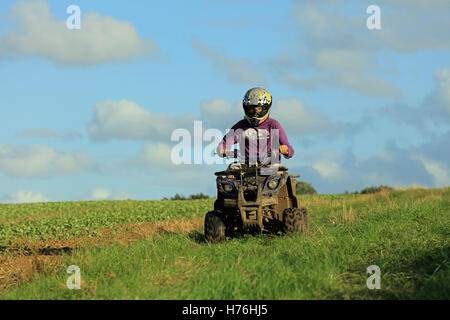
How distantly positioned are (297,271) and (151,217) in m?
15.5

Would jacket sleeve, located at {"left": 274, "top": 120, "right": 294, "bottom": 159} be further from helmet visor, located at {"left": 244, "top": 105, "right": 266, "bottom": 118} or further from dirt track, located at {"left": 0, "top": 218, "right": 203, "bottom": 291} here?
dirt track, located at {"left": 0, "top": 218, "right": 203, "bottom": 291}

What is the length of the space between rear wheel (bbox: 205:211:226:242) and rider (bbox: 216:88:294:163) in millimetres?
1564

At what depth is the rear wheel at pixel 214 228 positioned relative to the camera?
11.1 m

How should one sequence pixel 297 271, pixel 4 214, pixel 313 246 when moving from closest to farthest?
1. pixel 297 271
2. pixel 313 246
3. pixel 4 214

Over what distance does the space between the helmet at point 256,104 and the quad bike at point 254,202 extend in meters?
0.88

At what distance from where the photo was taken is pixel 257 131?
1179 centimetres

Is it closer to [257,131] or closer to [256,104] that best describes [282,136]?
[257,131]

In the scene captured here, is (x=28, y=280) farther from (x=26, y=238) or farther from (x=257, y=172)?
(x=26, y=238)

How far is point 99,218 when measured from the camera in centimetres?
2241

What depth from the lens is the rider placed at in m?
11.6

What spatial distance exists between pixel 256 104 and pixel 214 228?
9.93ft

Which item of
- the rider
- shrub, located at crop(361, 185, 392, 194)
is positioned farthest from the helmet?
shrub, located at crop(361, 185, 392, 194)

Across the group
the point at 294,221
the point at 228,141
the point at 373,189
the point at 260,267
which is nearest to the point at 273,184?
the point at 294,221
